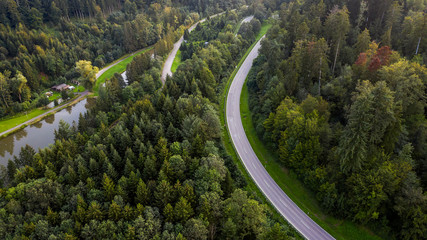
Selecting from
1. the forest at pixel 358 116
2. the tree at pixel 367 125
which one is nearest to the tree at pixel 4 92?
the forest at pixel 358 116

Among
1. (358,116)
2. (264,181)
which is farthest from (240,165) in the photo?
(358,116)

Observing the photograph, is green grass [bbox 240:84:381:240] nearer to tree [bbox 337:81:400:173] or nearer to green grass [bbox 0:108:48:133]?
tree [bbox 337:81:400:173]

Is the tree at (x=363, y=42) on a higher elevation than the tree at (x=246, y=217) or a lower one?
higher

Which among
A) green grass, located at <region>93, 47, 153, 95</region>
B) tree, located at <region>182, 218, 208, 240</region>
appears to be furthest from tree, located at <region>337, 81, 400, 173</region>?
green grass, located at <region>93, 47, 153, 95</region>

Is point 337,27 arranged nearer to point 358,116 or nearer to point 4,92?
point 358,116

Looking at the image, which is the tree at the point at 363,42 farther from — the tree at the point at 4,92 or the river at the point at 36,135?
the tree at the point at 4,92

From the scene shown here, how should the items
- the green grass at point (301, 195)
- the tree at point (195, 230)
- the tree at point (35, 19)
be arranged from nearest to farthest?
1. the tree at point (195, 230)
2. the green grass at point (301, 195)
3. the tree at point (35, 19)
